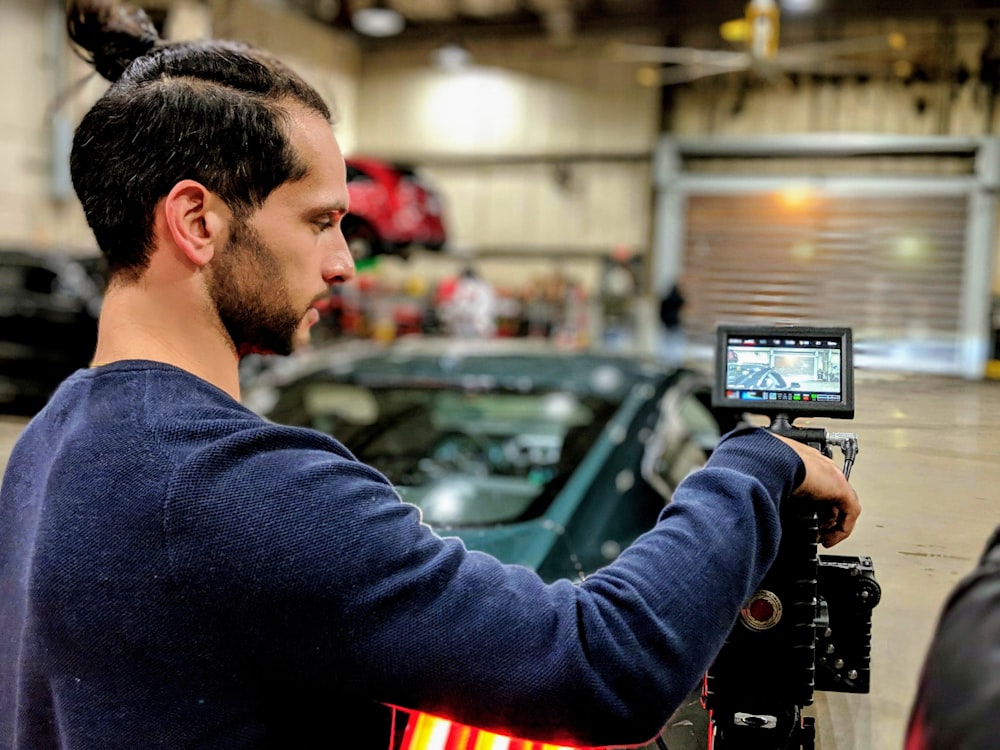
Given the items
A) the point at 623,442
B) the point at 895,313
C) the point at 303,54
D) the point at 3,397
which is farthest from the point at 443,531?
the point at 303,54

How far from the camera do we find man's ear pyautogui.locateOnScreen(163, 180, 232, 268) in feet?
2.92

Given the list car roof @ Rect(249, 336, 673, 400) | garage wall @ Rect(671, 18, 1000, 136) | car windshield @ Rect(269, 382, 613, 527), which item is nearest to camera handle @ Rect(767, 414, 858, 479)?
car windshield @ Rect(269, 382, 613, 527)

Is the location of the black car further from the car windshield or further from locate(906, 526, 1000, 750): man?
locate(906, 526, 1000, 750): man

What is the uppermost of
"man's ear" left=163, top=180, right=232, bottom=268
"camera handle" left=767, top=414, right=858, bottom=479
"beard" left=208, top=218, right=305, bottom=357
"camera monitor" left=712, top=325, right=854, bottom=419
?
"man's ear" left=163, top=180, right=232, bottom=268

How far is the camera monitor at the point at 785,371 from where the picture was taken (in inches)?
38.4

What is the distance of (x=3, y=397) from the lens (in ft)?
19.1

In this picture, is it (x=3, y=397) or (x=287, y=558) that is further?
(x=3, y=397)

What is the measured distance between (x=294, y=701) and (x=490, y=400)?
2.34 meters

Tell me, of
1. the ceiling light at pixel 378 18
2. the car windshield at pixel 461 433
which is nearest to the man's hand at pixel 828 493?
the car windshield at pixel 461 433

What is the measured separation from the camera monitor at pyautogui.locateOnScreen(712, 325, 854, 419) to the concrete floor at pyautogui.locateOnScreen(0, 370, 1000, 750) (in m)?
0.07

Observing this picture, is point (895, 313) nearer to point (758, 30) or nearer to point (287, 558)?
point (287, 558)

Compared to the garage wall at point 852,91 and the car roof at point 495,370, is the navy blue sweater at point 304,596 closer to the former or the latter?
the car roof at point 495,370

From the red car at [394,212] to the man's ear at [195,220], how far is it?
7.79ft

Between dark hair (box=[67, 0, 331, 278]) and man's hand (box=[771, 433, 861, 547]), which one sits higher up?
dark hair (box=[67, 0, 331, 278])
